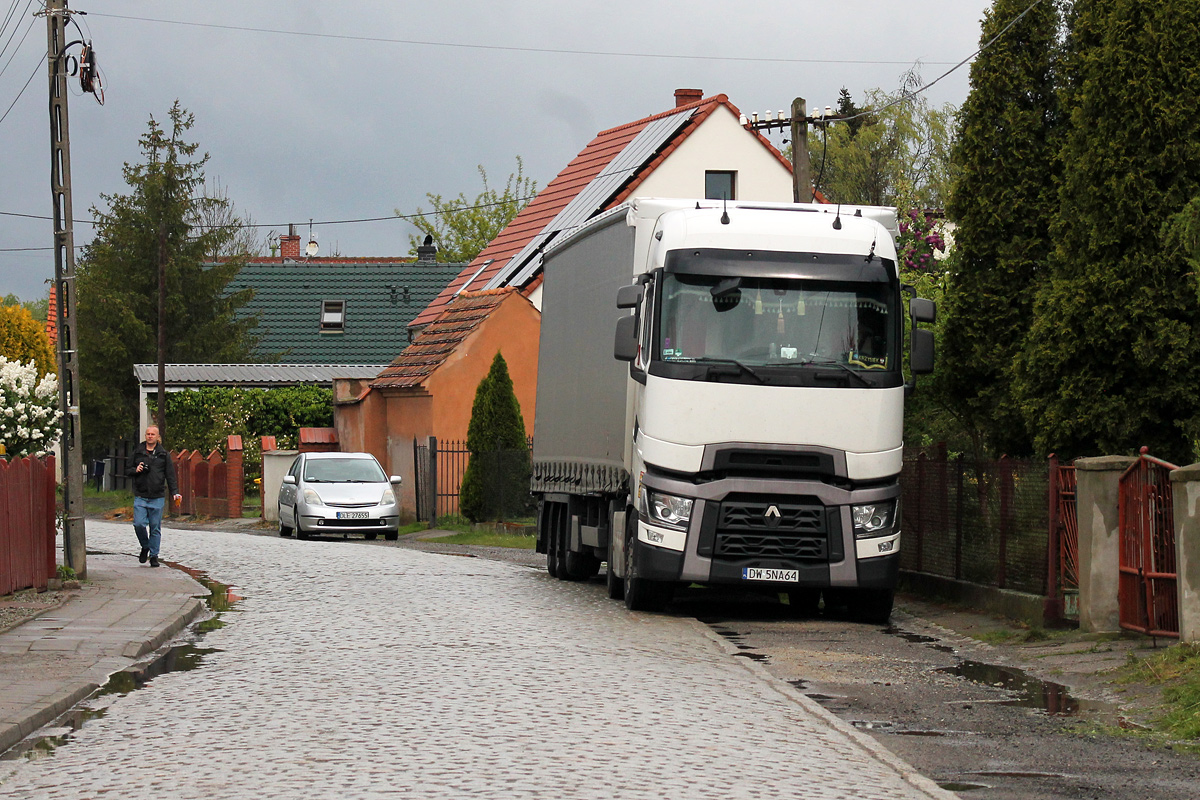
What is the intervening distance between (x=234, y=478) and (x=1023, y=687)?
98.0ft

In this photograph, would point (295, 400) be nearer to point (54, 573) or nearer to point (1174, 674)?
point (54, 573)

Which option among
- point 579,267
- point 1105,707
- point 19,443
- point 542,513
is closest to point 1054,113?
point 579,267

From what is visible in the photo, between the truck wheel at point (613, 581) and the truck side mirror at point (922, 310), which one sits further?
the truck wheel at point (613, 581)

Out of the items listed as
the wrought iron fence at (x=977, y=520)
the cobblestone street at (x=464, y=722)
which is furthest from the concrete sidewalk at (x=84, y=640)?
the wrought iron fence at (x=977, y=520)

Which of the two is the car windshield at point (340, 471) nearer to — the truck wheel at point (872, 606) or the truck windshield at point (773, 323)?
the truck wheel at point (872, 606)

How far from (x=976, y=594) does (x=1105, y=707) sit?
5766 mm

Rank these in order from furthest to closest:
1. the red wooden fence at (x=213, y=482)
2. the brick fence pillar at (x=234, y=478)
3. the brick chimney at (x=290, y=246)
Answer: the brick chimney at (x=290, y=246)
the red wooden fence at (x=213, y=482)
the brick fence pillar at (x=234, y=478)

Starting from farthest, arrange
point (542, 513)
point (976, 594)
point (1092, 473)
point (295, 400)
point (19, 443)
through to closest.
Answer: point (295, 400)
point (542, 513)
point (19, 443)
point (976, 594)
point (1092, 473)

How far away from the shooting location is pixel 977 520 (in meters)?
15.9

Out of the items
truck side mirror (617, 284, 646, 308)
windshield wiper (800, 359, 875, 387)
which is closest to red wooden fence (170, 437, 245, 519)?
truck side mirror (617, 284, 646, 308)

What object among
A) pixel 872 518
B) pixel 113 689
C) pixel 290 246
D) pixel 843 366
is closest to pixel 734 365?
pixel 843 366

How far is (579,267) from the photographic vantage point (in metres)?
19.2

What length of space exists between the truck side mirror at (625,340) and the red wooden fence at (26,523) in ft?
19.4

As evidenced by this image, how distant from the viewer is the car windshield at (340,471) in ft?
99.7
